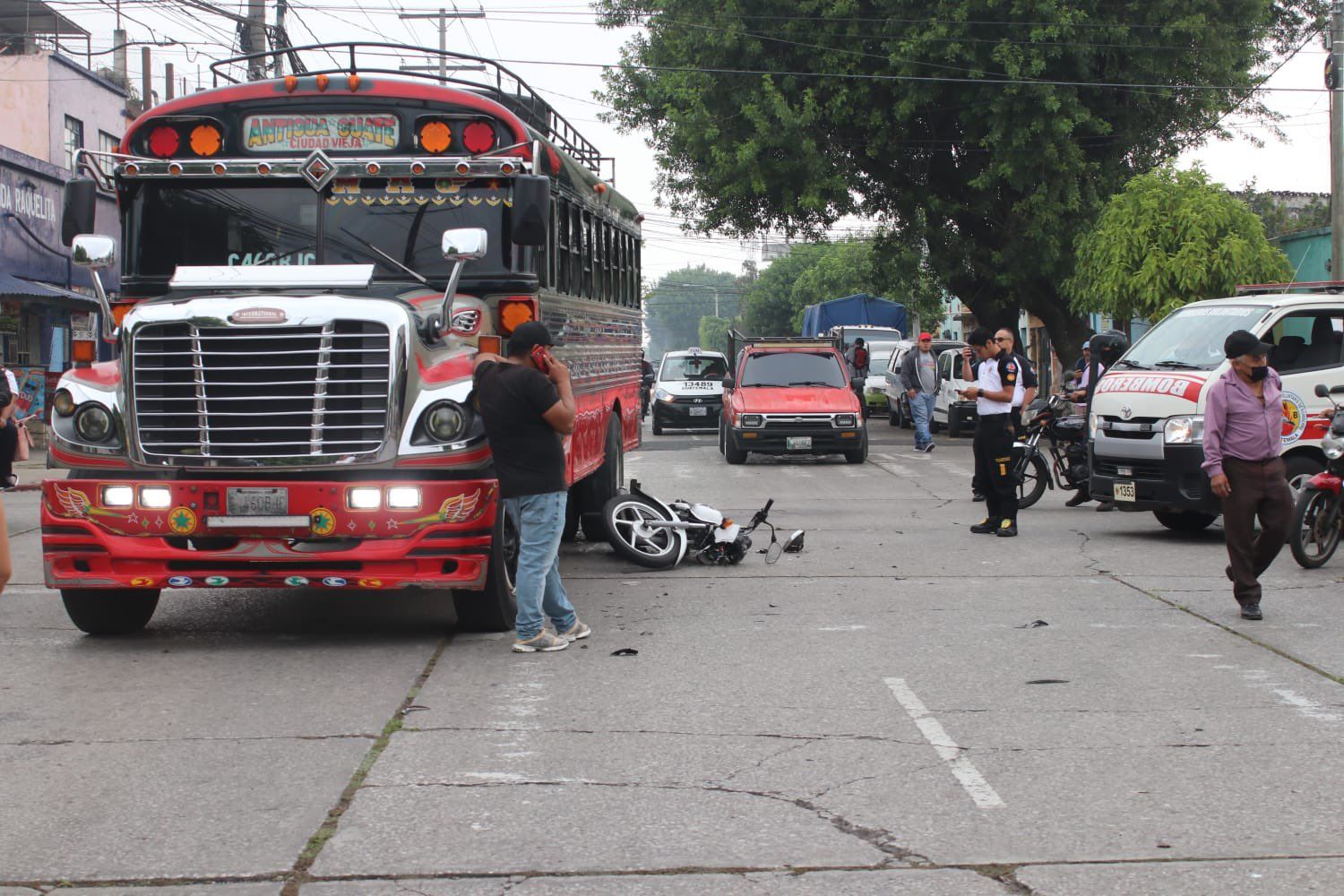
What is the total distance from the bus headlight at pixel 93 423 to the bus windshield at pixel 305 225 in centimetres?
133

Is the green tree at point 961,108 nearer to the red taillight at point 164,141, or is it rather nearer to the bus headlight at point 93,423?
the red taillight at point 164,141

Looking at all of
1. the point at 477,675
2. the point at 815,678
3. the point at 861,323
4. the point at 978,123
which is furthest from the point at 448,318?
the point at 861,323

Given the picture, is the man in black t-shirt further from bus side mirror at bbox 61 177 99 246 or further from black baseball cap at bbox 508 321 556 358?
Result: bus side mirror at bbox 61 177 99 246

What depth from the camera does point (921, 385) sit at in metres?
25.8

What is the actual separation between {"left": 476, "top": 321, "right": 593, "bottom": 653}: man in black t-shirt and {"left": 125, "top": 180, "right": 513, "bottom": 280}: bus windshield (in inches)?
50.4

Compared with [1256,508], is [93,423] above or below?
above

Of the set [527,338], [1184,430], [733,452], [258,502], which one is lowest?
[733,452]

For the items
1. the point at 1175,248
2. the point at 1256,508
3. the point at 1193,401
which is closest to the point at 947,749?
the point at 1256,508

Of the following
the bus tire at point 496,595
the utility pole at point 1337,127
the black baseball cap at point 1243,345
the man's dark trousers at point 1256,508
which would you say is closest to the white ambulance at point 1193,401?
the man's dark trousers at point 1256,508

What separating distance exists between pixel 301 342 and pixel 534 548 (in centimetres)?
160

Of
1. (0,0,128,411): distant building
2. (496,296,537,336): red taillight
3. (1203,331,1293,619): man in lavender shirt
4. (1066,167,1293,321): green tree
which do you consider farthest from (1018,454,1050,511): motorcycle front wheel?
(0,0,128,411): distant building

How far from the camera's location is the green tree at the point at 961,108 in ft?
101

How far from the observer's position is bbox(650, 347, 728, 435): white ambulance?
32250 mm

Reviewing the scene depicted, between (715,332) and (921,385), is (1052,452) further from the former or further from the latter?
(715,332)
